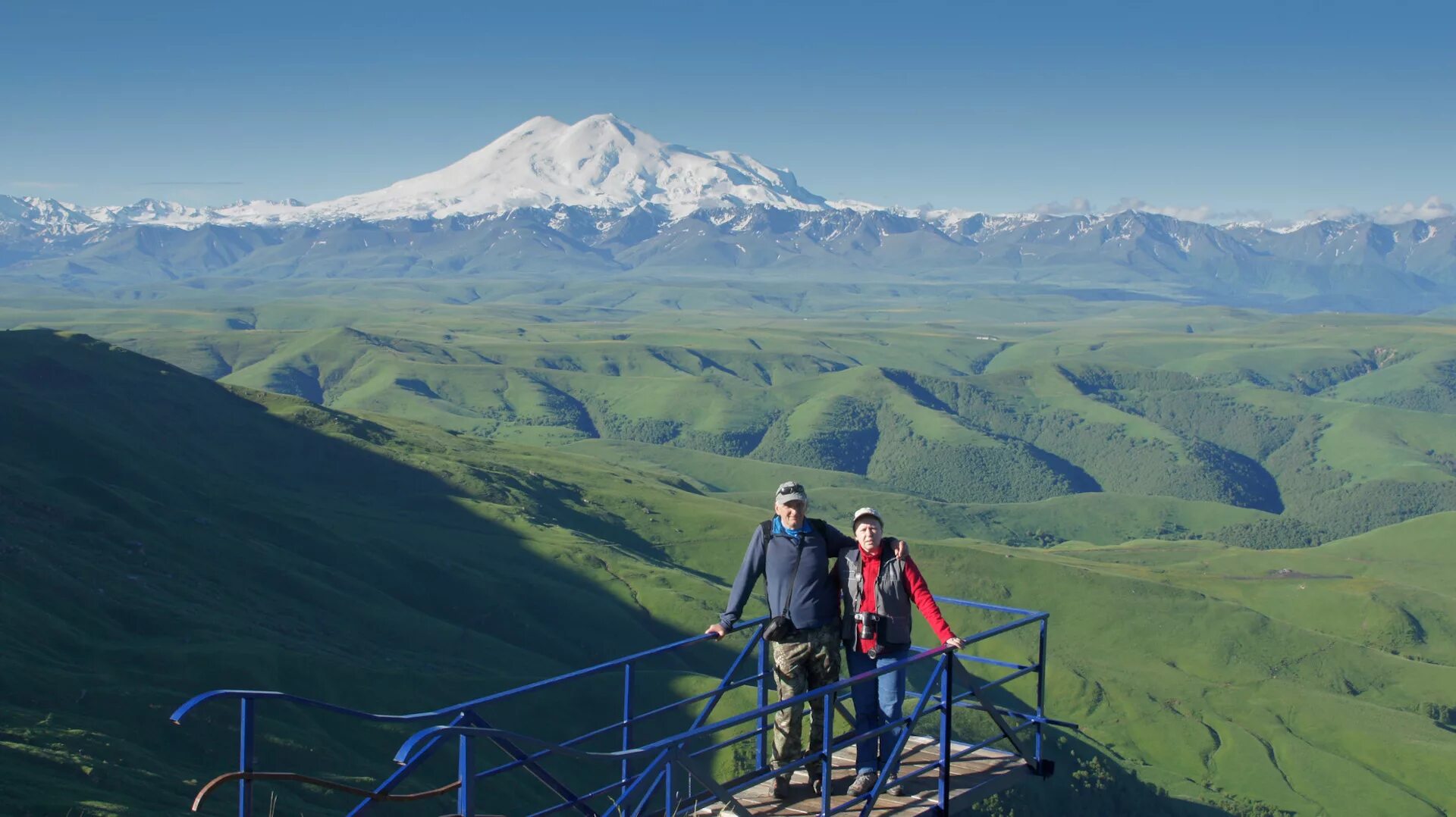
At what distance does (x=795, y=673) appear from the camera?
1789 centimetres

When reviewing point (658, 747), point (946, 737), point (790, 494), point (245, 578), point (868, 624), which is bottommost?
point (245, 578)

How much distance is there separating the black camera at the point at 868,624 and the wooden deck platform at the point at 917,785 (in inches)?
83.1

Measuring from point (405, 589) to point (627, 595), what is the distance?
25.4m

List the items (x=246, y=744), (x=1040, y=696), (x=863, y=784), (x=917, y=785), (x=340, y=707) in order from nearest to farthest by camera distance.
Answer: (x=246, y=744), (x=340, y=707), (x=863, y=784), (x=917, y=785), (x=1040, y=696)

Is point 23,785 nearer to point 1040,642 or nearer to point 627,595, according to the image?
point 1040,642

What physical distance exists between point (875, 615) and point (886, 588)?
0.42m

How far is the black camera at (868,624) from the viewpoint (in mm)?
17734

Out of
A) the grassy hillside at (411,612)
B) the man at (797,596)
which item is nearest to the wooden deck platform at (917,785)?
the man at (797,596)

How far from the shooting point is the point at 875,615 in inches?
700

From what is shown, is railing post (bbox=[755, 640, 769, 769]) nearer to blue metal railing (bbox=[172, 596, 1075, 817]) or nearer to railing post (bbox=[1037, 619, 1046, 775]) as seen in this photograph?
blue metal railing (bbox=[172, 596, 1075, 817])

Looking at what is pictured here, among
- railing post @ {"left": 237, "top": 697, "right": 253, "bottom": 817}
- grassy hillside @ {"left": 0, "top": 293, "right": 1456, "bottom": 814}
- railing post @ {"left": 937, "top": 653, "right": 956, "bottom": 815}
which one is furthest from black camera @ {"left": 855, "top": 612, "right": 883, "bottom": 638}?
grassy hillside @ {"left": 0, "top": 293, "right": 1456, "bottom": 814}

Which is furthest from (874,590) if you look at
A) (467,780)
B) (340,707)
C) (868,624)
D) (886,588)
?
(340,707)

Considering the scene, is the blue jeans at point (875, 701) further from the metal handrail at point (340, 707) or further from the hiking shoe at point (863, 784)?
the metal handrail at point (340, 707)

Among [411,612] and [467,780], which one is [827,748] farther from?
[411,612]
